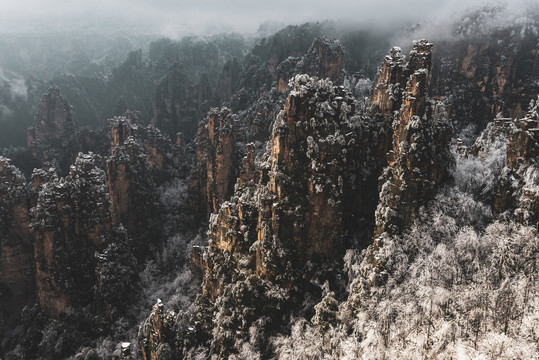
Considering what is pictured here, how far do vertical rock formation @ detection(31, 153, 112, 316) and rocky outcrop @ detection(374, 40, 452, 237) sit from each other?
6102cm

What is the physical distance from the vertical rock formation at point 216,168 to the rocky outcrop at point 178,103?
69942 millimetres

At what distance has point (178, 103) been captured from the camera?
601 feet

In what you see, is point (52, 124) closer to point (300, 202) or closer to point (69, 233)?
point (69, 233)

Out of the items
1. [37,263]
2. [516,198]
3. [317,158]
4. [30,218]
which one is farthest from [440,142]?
[30,218]

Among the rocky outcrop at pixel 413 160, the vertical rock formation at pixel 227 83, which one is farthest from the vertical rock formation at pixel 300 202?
the vertical rock formation at pixel 227 83

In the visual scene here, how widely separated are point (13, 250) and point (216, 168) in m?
48.2

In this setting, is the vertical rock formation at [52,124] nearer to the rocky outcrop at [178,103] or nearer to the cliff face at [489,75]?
the rocky outcrop at [178,103]

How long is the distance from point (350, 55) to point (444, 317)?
14091 centimetres

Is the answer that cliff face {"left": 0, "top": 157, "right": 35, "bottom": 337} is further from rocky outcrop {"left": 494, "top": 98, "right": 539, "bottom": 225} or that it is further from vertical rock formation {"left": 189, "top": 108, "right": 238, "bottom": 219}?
rocky outcrop {"left": 494, "top": 98, "right": 539, "bottom": 225}

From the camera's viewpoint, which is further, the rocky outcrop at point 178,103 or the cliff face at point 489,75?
the rocky outcrop at point 178,103

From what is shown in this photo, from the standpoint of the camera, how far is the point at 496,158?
54031mm

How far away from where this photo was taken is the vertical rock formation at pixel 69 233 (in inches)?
3027

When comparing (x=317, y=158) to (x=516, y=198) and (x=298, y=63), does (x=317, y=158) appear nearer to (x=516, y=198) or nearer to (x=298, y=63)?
(x=516, y=198)

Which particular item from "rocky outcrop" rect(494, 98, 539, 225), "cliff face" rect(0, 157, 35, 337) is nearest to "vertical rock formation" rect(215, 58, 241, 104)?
"cliff face" rect(0, 157, 35, 337)
